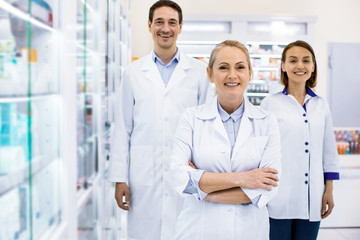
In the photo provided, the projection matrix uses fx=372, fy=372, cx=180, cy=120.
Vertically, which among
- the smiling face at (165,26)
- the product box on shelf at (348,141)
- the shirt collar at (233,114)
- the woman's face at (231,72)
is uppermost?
the smiling face at (165,26)

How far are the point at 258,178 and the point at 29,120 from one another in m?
0.89

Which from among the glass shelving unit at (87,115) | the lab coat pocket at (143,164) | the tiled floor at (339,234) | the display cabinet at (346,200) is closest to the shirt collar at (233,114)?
the lab coat pocket at (143,164)

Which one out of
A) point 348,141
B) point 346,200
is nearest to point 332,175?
point 346,200

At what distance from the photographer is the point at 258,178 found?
4.76ft

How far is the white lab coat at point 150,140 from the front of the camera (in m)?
2.14

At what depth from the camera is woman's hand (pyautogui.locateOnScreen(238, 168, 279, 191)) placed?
145 centimetres

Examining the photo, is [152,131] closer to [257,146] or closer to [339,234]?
[257,146]

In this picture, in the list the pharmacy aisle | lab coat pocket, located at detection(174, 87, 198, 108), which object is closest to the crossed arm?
the pharmacy aisle

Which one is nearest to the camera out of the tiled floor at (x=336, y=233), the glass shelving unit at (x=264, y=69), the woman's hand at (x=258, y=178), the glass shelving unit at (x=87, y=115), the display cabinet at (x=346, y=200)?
the woman's hand at (x=258, y=178)

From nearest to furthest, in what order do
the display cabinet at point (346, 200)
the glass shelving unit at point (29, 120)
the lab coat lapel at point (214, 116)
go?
the glass shelving unit at point (29, 120) → the lab coat lapel at point (214, 116) → the display cabinet at point (346, 200)

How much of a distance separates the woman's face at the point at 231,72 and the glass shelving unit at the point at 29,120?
0.69 m

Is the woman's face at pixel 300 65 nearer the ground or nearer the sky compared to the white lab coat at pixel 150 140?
nearer the sky

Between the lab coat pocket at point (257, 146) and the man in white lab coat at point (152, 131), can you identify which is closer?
the lab coat pocket at point (257, 146)

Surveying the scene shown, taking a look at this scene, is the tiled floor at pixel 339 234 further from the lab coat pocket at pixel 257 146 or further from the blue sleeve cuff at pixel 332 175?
the lab coat pocket at pixel 257 146
